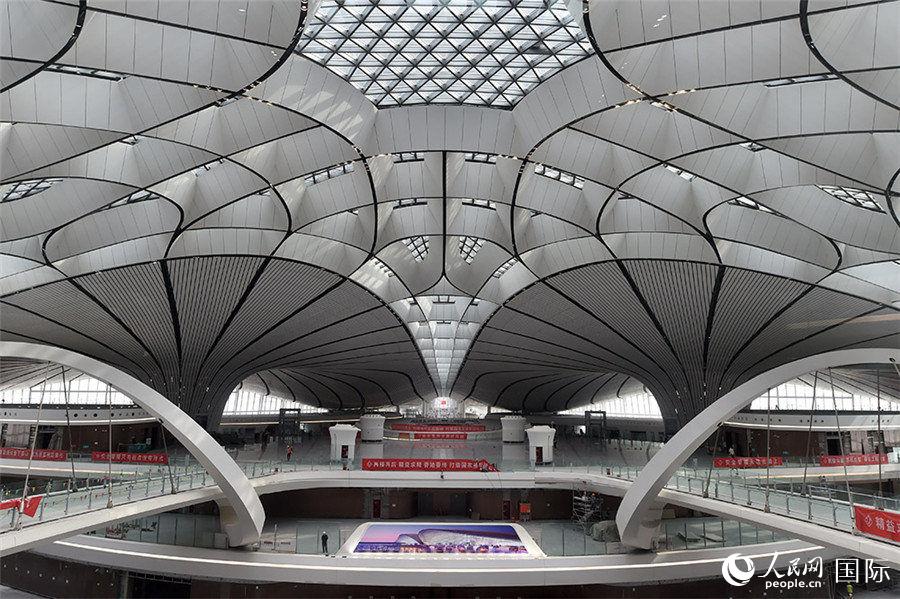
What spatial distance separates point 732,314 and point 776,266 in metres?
5.90

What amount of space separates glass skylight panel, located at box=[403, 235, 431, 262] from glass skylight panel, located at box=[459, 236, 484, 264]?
2394 millimetres

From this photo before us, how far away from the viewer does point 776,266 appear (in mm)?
30188

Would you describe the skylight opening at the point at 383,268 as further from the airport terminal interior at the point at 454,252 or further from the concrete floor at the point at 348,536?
the concrete floor at the point at 348,536

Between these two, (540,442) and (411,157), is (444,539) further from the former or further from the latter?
(411,157)

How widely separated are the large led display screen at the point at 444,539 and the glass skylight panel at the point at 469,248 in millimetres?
18823

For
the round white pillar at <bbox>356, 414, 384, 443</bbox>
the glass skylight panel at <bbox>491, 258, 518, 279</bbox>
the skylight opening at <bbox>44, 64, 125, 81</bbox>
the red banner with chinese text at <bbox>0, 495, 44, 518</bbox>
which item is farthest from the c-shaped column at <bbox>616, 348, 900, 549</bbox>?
the round white pillar at <bbox>356, 414, 384, 443</bbox>

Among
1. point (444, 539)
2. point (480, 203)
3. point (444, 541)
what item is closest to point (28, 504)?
point (444, 541)

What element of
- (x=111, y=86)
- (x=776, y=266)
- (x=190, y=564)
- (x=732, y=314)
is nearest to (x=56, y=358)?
(x=111, y=86)

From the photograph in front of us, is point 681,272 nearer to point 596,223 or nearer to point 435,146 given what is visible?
point 596,223

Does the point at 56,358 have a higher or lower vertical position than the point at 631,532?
higher

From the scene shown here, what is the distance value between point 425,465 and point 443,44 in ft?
70.0

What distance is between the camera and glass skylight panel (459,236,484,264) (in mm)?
40763

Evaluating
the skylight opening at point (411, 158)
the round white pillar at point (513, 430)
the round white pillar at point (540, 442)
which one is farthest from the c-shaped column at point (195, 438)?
the round white pillar at point (513, 430)

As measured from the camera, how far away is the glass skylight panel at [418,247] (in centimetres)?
4091
